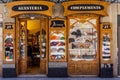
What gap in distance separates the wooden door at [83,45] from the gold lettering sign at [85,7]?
62 cm

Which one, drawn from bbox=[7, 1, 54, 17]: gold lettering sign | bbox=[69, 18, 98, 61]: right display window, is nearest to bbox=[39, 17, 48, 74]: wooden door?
bbox=[7, 1, 54, 17]: gold lettering sign

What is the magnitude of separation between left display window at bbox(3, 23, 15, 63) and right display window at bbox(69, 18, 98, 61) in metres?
2.92

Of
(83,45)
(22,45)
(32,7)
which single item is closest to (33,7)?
(32,7)

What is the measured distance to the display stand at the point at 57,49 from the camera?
60.8 feet

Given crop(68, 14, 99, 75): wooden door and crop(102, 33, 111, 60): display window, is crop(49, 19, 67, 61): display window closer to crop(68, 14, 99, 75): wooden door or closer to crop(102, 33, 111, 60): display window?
crop(68, 14, 99, 75): wooden door

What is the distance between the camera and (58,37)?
1864 centimetres

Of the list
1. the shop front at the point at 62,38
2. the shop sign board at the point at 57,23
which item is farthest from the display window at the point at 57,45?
the shop sign board at the point at 57,23

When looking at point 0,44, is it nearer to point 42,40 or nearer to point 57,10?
point 42,40

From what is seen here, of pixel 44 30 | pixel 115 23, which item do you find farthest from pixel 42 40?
pixel 115 23

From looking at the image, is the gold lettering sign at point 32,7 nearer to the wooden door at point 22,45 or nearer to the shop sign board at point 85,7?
the wooden door at point 22,45

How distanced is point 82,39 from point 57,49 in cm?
142

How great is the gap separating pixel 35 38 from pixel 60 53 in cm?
182

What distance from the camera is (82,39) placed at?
62.5 ft

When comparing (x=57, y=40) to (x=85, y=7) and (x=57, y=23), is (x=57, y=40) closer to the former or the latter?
(x=57, y=23)
